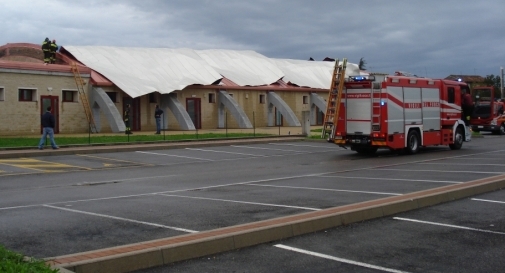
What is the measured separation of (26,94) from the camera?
3522 cm

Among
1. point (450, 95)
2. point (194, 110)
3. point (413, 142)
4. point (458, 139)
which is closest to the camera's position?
point (413, 142)

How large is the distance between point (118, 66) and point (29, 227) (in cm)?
3396

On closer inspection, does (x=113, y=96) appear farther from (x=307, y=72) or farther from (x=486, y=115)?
(x=486, y=115)

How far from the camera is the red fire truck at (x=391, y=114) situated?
23812 millimetres

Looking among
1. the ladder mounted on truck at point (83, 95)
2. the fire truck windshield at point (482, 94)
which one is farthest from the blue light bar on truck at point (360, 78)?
the fire truck windshield at point (482, 94)

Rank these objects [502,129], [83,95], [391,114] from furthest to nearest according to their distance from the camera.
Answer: [502,129], [83,95], [391,114]

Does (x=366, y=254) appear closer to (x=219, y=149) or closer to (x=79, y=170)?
(x=79, y=170)

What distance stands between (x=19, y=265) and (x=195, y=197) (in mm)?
7218

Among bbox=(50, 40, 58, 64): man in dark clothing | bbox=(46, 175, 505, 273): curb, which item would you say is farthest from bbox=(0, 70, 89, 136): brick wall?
bbox=(46, 175, 505, 273): curb

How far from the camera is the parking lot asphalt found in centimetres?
794

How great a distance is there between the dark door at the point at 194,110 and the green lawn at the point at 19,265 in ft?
125

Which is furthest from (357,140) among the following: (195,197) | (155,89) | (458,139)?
(155,89)

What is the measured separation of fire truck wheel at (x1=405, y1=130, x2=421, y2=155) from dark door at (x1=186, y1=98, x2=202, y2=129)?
21.8 metres

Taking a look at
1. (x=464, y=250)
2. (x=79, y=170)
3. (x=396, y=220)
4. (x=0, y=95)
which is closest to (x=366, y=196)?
(x=396, y=220)
